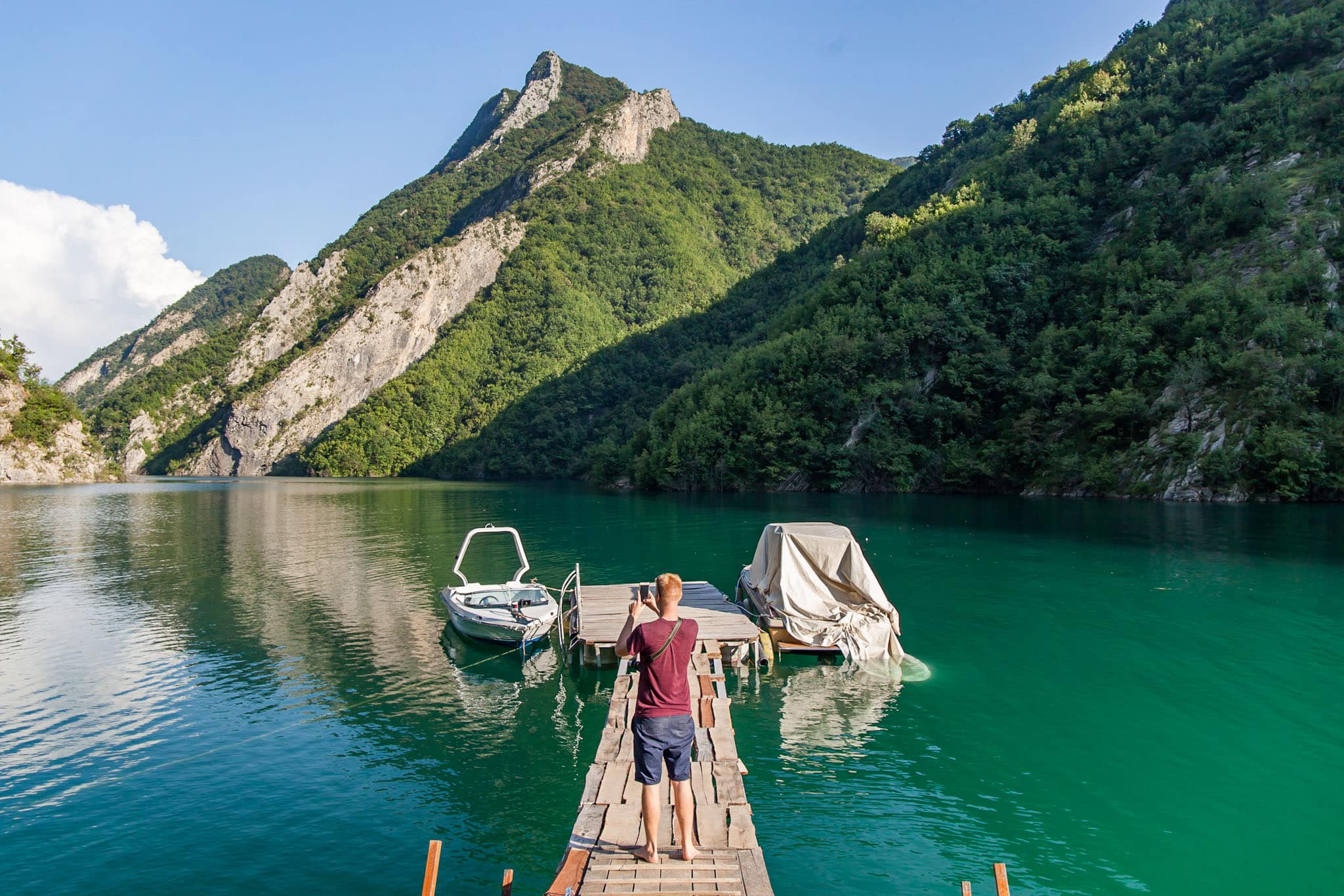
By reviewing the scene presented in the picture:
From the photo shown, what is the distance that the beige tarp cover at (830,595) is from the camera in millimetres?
19922

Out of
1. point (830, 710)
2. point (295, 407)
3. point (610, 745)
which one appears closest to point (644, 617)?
point (830, 710)

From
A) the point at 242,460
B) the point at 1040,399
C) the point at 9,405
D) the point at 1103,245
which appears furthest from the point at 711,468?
the point at 242,460

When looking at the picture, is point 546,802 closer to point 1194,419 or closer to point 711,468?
point 1194,419

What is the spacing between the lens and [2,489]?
97250 millimetres

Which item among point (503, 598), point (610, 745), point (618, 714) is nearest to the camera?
point (610, 745)

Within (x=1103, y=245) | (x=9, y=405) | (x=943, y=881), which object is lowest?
(x=943, y=881)

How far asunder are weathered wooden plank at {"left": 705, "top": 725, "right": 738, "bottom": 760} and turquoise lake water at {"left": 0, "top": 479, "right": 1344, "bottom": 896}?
1.57 meters

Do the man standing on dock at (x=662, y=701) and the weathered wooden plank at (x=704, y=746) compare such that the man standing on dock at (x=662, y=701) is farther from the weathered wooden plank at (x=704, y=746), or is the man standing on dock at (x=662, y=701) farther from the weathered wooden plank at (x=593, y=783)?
the weathered wooden plank at (x=704, y=746)

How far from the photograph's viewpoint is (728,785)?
9242mm

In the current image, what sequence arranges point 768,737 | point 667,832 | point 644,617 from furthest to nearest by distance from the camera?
1. point 644,617
2. point 768,737
3. point 667,832

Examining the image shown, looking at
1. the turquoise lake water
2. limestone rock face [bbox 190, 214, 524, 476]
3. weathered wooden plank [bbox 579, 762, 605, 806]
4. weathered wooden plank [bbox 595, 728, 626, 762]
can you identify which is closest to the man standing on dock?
weathered wooden plank [bbox 579, 762, 605, 806]

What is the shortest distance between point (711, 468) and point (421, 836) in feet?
264

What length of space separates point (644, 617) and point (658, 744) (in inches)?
380

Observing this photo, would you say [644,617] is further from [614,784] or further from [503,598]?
[614,784]
